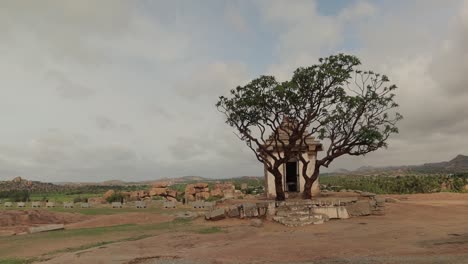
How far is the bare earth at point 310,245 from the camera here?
34.0 ft

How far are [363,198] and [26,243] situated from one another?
57.2 feet

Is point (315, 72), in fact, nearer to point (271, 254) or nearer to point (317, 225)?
point (317, 225)

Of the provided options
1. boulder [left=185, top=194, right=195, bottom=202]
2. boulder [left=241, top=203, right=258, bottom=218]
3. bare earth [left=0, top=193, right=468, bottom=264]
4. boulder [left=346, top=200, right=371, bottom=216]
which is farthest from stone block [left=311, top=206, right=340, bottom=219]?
boulder [left=185, top=194, right=195, bottom=202]

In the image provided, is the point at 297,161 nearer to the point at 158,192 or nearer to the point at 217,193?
the point at 217,193

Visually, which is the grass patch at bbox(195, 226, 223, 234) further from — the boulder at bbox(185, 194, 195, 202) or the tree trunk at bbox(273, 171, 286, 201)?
the boulder at bbox(185, 194, 195, 202)

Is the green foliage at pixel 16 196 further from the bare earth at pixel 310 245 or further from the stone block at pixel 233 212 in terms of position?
the bare earth at pixel 310 245

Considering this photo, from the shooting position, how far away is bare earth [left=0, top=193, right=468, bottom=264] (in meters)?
10.4

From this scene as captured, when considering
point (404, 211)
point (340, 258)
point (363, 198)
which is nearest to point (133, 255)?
point (340, 258)

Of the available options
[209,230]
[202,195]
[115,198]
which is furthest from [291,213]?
[115,198]

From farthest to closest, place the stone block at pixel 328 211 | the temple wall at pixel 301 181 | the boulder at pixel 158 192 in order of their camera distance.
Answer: the boulder at pixel 158 192 < the temple wall at pixel 301 181 < the stone block at pixel 328 211

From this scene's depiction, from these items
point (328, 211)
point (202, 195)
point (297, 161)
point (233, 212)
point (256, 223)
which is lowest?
point (256, 223)

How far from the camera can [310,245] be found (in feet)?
41.4

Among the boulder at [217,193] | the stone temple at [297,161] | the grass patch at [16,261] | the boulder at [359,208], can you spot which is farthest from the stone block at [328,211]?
the boulder at [217,193]

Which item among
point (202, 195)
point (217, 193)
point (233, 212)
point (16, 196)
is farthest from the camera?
point (16, 196)
